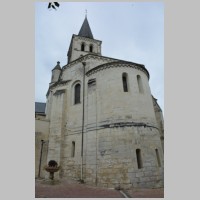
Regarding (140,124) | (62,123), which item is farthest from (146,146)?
(62,123)

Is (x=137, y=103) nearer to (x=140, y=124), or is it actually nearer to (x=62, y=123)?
(x=140, y=124)

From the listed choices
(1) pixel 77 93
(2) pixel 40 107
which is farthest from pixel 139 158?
(2) pixel 40 107

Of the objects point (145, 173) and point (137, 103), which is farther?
point (137, 103)

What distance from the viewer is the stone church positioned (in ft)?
37.6

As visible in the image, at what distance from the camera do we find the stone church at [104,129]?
11470 millimetres

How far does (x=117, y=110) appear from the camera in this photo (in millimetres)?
12938

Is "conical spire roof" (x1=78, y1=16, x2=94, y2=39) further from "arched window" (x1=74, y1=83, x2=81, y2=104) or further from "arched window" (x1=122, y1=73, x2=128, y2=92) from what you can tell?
"arched window" (x1=122, y1=73, x2=128, y2=92)

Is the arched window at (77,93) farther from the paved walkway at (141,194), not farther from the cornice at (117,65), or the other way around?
the paved walkway at (141,194)

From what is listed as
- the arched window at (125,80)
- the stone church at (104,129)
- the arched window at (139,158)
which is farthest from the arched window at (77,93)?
the arched window at (139,158)

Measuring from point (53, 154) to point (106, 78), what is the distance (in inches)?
280

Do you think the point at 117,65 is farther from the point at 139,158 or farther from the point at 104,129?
the point at 139,158

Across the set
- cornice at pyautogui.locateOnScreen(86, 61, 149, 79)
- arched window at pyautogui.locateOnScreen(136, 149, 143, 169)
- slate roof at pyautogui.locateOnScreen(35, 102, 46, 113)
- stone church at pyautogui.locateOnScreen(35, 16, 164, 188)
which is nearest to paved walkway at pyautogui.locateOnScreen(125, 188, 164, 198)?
stone church at pyautogui.locateOnScreen(35, 16, 164, 188)

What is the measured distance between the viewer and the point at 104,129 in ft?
41.5

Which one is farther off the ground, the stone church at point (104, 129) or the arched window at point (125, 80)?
the arched window at point (125, 80)
